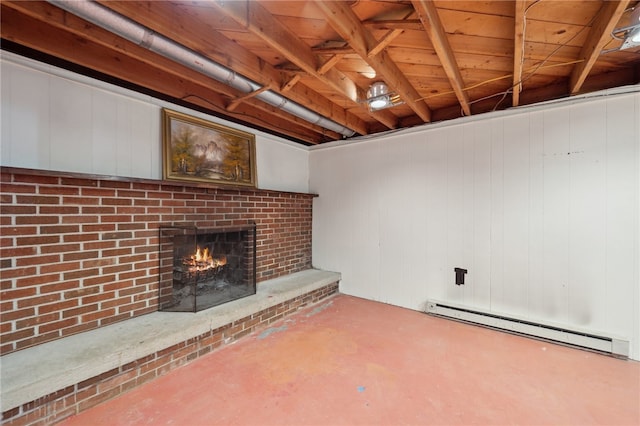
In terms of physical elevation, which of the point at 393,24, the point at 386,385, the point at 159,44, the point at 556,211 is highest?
the point at 393,24

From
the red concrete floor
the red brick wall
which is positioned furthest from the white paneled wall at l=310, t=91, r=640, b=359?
the red brick wall

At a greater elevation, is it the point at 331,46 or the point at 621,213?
the point at 331,46

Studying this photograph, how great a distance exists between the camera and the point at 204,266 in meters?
2.85

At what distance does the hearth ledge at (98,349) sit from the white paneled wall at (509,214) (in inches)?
77.1

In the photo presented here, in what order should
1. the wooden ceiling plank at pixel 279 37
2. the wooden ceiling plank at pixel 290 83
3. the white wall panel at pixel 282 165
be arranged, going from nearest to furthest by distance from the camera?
the wooden ceiling plank at pixel 279 37, the wooden ceiling plank at pixel 290 83, the white wall panel at pixel 282 165

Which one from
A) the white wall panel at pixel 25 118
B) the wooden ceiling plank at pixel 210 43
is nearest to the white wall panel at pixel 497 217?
the wooden ceiling plank at pixel 210 43

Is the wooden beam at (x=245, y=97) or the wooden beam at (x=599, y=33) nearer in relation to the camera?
the wooden beam at (x=599, y=33)

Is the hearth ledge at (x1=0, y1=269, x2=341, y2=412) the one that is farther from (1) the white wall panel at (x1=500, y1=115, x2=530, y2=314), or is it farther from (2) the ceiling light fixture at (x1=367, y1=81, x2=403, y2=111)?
(1) the white wall panel at (x1=500, y1=115, x2=530, y2=314)

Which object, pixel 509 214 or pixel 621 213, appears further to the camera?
pixel 509 214

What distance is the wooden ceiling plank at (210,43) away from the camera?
1.53m

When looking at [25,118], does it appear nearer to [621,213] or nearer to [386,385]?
[386,385]

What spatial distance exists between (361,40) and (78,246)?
259cm

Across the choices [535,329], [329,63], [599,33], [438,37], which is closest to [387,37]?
[438,37]

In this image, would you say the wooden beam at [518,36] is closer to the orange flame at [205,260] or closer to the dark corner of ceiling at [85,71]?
the dark corner of ceiling at [85,71]
